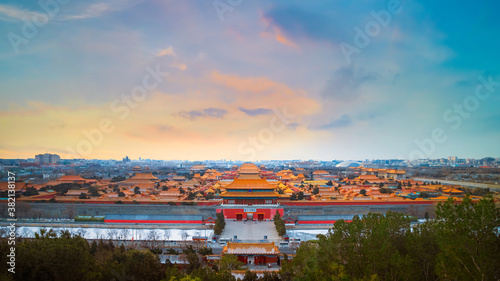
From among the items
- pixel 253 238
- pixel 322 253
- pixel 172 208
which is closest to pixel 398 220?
pixel 322 253

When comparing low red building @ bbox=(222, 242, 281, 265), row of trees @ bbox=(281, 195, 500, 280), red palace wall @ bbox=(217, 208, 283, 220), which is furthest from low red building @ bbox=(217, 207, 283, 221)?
row of trees @ bbox=(281, 195, 500, 280)

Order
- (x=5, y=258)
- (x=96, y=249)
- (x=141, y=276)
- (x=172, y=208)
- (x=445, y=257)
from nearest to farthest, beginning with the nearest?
(x=445, y=257) → (x=5, y=258) → (x=141, y=276) → (x=96, y=249) → (x=172, y=208)

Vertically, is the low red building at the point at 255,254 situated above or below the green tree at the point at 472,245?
below

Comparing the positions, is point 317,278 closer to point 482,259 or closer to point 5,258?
point 482,259

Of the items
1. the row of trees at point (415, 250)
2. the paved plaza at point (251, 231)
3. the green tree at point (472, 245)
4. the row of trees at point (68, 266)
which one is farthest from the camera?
the paved plaza at point (251, 231)

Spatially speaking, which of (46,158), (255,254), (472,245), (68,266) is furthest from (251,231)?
(46,158)

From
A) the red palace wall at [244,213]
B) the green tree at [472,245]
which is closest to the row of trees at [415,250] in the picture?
the green tree at [472,245]

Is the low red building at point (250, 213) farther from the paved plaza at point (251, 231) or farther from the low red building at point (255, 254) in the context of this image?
the low red building at point (255, 254)
